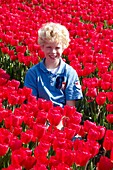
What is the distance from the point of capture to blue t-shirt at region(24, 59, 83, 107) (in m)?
4.10

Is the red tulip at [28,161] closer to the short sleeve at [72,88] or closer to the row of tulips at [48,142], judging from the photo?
the row of tulips at [48,142]

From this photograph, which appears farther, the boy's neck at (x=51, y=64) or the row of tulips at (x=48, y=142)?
the boy's neck at (x=51, y=64)

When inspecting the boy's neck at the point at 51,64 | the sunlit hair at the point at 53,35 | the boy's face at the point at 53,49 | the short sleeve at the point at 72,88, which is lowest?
the short sleeve at the point at 72,88

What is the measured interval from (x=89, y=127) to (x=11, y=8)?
6446mm

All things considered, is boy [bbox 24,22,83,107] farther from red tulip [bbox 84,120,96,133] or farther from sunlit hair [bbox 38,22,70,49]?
red tulip [bbox 84,120,96,133]

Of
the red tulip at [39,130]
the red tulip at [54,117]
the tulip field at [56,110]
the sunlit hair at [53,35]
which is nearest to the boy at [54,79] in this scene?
the sunlit hair at [53,35]

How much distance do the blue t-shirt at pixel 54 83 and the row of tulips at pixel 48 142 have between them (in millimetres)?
603

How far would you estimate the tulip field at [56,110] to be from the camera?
7.73 ft

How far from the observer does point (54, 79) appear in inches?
162

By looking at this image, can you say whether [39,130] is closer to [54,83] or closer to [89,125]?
[89,125]

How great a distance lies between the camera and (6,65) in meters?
5.58

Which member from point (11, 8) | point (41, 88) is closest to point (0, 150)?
point (41, 88)

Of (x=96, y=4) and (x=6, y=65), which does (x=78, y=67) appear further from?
(x=96, y=4)

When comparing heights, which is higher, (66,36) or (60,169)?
(66,36)
